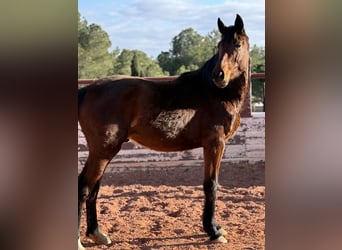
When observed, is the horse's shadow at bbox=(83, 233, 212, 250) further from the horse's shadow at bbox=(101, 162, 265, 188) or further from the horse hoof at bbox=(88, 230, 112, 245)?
the horse's shadow at bbox=(101, 162, 265, 188)

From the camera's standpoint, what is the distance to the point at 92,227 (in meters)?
1.83

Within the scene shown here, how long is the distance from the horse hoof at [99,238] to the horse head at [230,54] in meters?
0.82

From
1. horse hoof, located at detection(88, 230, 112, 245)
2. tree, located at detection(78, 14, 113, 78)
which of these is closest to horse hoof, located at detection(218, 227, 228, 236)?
horse hoof, located at detection(88, 230, 112, 245)

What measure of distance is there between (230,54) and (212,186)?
22.6 inches

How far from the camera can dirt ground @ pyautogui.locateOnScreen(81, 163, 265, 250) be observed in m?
1.83

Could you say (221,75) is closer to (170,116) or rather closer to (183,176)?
(170,116)

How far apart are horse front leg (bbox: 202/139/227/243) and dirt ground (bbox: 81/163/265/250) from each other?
2cm

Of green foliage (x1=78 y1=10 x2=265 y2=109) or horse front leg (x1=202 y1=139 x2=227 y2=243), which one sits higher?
green foliage (x1=78 y1=10 x2=265 y2=109)

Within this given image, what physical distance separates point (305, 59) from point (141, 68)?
0.68 m

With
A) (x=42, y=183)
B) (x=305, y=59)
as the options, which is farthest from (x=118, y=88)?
(x=305, y=59)

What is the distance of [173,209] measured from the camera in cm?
187

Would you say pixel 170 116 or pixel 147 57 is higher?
pixel 147 57

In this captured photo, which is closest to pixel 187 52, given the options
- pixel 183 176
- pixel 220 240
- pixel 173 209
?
pixel 183 176

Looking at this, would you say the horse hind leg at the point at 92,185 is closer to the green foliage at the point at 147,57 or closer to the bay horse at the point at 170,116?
the bay horse at the point at 170,116
